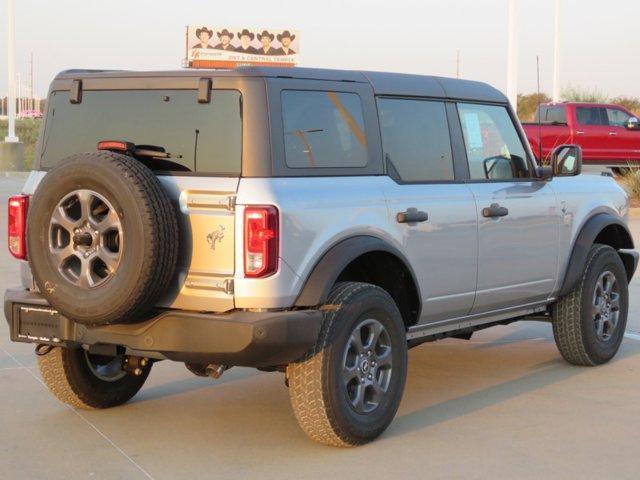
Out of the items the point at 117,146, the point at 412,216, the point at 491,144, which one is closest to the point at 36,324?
the point at 117,146

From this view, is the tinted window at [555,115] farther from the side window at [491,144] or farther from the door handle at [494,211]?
the door handle at [494,211]

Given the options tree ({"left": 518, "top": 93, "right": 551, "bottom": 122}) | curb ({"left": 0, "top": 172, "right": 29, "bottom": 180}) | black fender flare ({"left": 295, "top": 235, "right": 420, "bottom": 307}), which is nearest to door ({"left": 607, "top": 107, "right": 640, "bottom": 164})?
curb ({"left": 0, "top": 172, "right": 29, "bottom": 180})

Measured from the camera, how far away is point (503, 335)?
912 cm

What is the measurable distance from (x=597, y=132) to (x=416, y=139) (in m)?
22.1

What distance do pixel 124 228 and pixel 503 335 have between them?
4.63 meters

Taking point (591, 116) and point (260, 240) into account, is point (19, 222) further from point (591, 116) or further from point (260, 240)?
point (591, 116)

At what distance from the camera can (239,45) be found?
181 ft

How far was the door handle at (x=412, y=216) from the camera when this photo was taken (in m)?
6.07

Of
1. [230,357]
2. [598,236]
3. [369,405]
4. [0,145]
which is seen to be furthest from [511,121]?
[0,145]

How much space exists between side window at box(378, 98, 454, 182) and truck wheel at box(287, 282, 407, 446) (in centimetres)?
85

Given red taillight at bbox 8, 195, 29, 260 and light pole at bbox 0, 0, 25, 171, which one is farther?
light pole at bbox 0, 0, 25, 171

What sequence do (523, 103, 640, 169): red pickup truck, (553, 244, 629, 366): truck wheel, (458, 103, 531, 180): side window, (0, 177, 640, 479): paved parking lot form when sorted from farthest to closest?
(523, 103, 640, 169): red pickup truck
(553, 244, 629, 366): truck wheel
(458, 103, 531, 180): side window
(0, 177, 640, 479): paved parking lot

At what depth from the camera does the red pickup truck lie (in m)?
27.5

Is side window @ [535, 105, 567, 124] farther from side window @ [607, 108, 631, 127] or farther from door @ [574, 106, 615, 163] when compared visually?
side window @ [607, 108, 631, 127]
